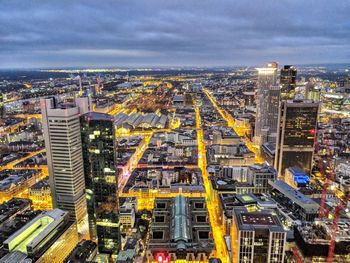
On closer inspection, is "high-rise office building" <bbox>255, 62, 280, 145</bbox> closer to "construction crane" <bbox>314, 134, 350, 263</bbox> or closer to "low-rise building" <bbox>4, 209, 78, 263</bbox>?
"construction crane" <bbox>314, 134, 350, 263</bbox>

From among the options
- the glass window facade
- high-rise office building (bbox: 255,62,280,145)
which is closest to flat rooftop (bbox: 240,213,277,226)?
the glass window facade

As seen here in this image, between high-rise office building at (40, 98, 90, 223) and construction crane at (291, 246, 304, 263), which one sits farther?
high-rise office building at (40, 98, 90, 223)

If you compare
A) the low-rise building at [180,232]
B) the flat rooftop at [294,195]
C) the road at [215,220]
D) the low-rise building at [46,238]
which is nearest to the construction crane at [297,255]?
the road at [215,220]

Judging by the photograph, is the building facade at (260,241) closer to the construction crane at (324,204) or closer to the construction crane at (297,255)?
the construction crane at (297,255)

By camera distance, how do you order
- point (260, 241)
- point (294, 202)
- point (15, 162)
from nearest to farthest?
point (260, 241) → point (294, 202) → point (15, 162)

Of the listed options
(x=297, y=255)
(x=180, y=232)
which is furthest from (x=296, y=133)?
(x=180, y=232)

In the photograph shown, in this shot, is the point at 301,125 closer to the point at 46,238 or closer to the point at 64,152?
the point at 64,152

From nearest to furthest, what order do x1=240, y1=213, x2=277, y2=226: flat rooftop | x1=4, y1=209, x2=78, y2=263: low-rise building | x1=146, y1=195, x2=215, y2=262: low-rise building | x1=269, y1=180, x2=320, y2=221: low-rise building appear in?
x1=240, y1=213, x2=277, y2=226: flat rooftop < x1=4, y1=209, x2=78, y2=263: low-rise building < x1=146, y1=195, x2=215, y2=262: low-rise building < x1=269, y1=180, x2=320, y2=221: low-rise building

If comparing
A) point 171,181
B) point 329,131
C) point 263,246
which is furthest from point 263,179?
point 329,131
